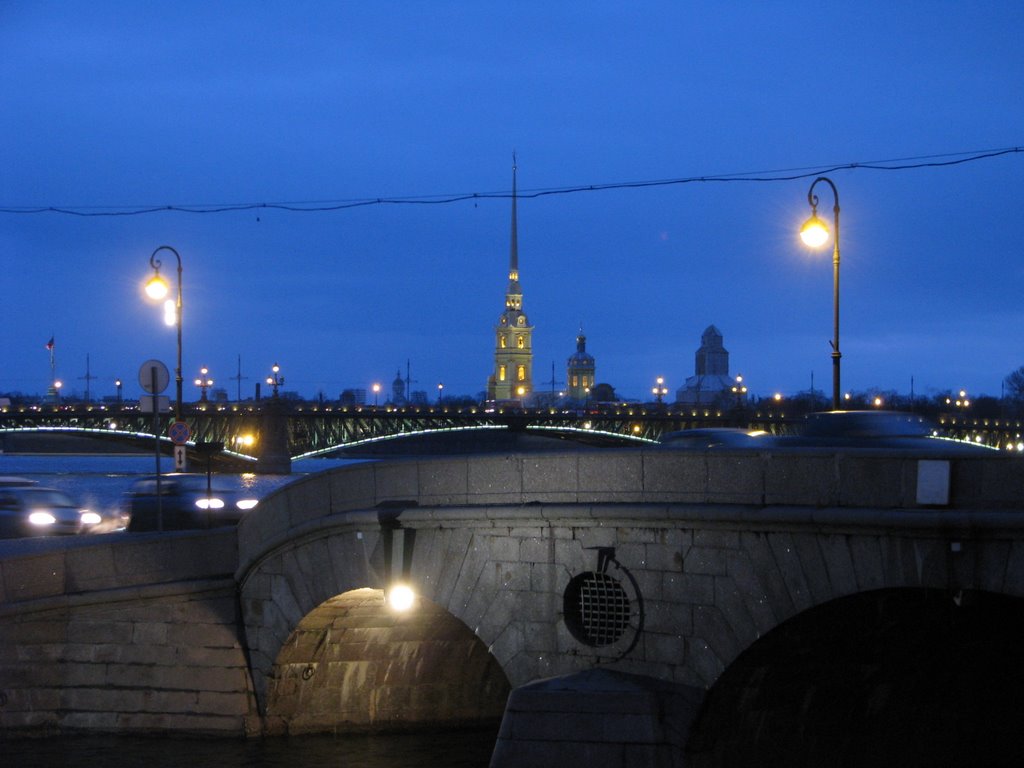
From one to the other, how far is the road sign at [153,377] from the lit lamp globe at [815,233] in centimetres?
1037

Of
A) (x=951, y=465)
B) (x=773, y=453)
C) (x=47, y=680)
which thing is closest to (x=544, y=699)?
(x=773, y=453)

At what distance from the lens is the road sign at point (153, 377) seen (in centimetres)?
2345

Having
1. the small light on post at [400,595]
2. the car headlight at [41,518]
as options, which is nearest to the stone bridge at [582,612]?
the small light on post at [400,595]

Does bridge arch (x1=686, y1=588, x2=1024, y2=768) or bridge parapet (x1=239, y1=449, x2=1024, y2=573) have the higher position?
bridge parapet (x1=239, y1=449, x2=1024, y2=573)

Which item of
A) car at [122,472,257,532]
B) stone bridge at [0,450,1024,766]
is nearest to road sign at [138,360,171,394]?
car at [122,472,257,532]

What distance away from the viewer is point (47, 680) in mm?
18750

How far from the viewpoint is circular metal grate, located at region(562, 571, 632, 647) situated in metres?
13.7

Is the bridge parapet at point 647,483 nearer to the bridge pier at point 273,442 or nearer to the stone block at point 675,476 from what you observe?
the stone block at point 675,476

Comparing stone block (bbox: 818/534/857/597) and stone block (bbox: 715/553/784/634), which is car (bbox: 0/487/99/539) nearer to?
stone block (bbox: 715/553/784/634)

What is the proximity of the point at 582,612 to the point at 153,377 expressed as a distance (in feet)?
38.6

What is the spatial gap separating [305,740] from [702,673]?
705cm

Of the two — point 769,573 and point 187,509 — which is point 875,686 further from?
point 187,509

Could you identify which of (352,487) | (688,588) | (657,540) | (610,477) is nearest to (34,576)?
(352,487)

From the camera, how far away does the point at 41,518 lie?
2870 centimetres
